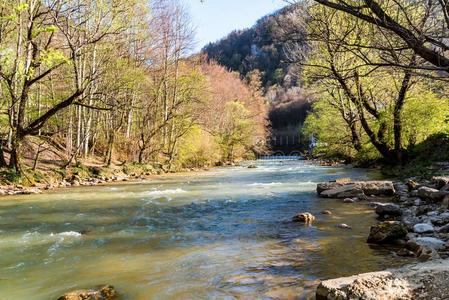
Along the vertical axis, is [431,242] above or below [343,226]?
above

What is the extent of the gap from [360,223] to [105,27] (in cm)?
1445

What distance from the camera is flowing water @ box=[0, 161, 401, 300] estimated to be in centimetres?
551

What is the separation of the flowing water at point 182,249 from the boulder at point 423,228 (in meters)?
1.00

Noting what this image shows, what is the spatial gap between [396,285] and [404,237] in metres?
3.59

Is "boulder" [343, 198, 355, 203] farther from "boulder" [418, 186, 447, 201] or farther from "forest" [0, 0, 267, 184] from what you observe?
"forest" [0, 0, 267, 184]

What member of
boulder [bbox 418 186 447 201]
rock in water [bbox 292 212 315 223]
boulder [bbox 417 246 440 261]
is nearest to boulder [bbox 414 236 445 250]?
boulder [bbox 417 246 440 261]

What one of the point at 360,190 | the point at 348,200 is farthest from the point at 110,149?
the point at 348,200

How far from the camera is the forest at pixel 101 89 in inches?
703

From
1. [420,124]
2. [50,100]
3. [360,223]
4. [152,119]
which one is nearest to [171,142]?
[152,119]

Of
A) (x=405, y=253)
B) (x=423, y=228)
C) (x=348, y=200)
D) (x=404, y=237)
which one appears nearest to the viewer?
(x=405, y=253)

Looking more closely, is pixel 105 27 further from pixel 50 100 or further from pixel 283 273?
pixel 283 273

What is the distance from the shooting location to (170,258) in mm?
6812

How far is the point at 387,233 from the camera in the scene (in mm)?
7258

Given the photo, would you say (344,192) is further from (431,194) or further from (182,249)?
(182,249)
